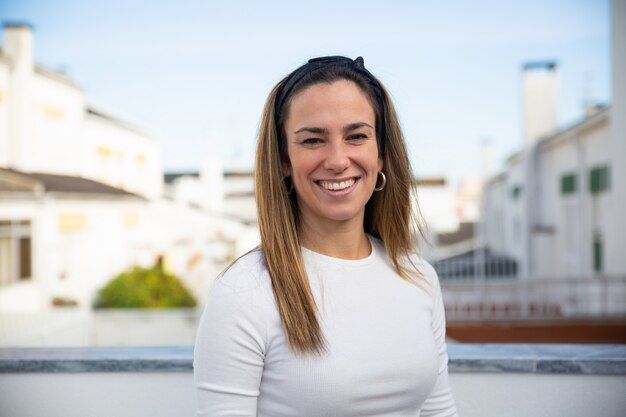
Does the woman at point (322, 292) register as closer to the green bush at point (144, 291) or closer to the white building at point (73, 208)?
the white building at point (73, 208)

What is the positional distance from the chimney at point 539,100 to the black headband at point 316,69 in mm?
11537

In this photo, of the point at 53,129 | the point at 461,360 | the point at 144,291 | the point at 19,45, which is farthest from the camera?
the point at 53,129

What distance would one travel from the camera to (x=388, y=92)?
4.29ft

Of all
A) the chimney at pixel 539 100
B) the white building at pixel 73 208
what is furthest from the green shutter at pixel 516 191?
the white building at pixel 73 208

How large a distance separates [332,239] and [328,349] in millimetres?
242

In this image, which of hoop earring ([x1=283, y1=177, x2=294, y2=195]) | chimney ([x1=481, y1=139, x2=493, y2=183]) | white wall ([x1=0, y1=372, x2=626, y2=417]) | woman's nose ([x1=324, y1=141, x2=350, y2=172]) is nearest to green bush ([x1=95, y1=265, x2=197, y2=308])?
white wall ([x1=0, y1=372, x2=626, y2=417])

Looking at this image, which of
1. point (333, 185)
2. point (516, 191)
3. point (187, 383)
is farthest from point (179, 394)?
point (516, 191)

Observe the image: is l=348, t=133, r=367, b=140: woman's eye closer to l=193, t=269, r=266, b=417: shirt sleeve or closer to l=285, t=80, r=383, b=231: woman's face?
l=285, t=80, r=383, b=231: woman's face

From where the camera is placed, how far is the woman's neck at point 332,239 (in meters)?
1.26

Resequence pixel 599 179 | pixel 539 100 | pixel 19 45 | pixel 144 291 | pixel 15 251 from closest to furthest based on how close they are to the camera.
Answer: pixel 599 179, pixel 15 251, pixel 144 291, pixel 19 45, pixel 539 100

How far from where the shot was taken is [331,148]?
1178 millimetres

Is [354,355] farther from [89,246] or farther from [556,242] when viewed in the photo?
[89,246]

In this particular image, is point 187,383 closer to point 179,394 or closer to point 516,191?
point 179,394

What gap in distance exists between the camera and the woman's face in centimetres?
116
